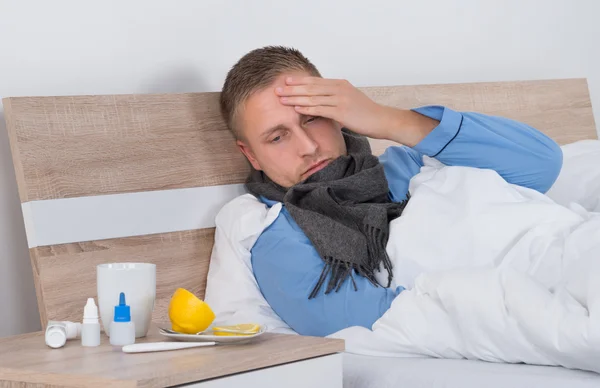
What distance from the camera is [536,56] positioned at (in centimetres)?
301

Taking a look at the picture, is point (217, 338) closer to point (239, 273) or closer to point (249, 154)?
point (239, 273)

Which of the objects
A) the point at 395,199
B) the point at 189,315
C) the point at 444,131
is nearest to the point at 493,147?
the point at 444,131

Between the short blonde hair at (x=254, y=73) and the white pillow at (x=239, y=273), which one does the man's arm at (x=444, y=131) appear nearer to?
the short blonde hair at (x=254, y=73)

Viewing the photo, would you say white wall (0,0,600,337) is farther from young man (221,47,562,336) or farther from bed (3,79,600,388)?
young man (221,47,562,336)

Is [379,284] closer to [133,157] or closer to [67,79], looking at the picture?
[133,157]

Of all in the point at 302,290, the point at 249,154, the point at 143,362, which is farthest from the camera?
the point at 249,154

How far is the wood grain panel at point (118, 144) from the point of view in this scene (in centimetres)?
169

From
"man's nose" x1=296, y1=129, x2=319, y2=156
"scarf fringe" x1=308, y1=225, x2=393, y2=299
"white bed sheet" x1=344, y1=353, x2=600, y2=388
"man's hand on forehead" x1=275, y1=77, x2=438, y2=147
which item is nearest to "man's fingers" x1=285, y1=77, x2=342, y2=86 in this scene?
"man's hand on forehead" x1=275, y1=77, x2=438, y2=147

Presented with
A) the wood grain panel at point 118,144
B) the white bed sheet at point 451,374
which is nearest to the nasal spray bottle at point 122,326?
the white bed sheet at point 451,374

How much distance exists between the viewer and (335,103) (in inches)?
72.9

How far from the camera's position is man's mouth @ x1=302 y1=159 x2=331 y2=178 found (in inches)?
73.0

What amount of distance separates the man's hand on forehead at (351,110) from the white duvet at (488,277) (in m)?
0.10

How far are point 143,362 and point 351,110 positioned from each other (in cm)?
91

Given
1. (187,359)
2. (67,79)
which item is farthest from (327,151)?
(187,359)
